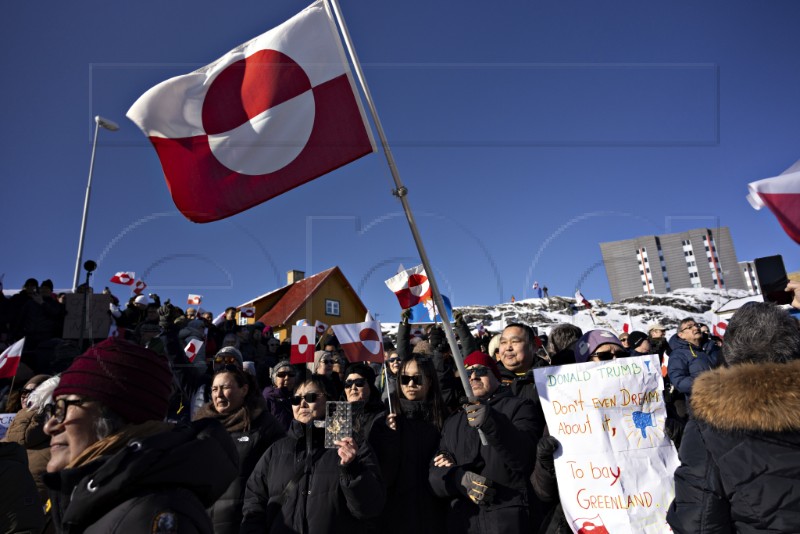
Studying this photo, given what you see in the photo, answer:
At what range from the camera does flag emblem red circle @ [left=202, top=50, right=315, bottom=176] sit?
4.54 metres

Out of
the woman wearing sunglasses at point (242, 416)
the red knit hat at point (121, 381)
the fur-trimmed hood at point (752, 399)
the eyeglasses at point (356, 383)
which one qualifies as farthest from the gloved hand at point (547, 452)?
the red knit hat at point (121, 381)

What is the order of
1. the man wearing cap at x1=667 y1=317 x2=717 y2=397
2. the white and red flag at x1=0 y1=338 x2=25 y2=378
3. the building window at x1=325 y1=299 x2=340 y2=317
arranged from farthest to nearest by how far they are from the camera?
the building window at x1=325 y1=299 x2=340 y2=317
the white and red flag at x1=0 y1=338 x2=25 y2=378
the man wearing cap at x1=667 y1=317 x2=717 y2=397

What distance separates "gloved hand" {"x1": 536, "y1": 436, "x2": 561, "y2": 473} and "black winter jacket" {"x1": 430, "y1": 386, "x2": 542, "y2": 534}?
7 cm

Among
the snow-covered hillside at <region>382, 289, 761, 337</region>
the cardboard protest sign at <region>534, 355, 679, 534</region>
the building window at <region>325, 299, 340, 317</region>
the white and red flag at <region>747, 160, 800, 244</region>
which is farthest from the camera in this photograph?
the snow-covered hillside at <region>382, 289, 761, 337</region>

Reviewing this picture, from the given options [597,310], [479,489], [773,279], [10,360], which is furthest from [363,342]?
[597,310]

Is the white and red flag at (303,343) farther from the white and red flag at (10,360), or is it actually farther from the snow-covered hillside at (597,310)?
the snow-covered hillside at (597,310)

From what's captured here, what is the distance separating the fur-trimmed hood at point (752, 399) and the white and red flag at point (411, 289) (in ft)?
27.5

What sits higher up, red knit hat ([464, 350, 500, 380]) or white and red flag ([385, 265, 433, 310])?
white and red flag ([385, 265, 433, 310])

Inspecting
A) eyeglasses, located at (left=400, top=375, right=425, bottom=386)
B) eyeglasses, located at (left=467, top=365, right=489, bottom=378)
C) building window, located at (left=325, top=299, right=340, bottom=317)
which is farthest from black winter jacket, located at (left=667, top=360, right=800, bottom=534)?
building window, located at (left=325, top=299, right=340, bottom=317)

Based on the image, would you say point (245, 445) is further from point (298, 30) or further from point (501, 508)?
point (298, 30)

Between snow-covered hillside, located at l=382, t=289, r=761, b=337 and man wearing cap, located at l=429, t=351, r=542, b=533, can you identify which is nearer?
man wearing cap, located at l=429, t=351, r=542, b=533

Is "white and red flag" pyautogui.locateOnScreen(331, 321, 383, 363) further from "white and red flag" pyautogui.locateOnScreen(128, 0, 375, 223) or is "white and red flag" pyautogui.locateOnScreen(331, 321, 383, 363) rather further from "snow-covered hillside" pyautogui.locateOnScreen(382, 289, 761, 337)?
"snow-covered hillside" pyautogui.locateOnScreen(382, 289, 761, 337)

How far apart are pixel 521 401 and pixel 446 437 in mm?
624

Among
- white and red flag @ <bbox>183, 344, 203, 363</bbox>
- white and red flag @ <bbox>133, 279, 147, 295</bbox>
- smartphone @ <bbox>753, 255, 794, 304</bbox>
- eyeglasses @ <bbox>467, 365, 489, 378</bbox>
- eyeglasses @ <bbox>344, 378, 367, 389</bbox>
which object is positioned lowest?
eyeglasses @ <bbox>467, 365, 489, 378</bbox>
